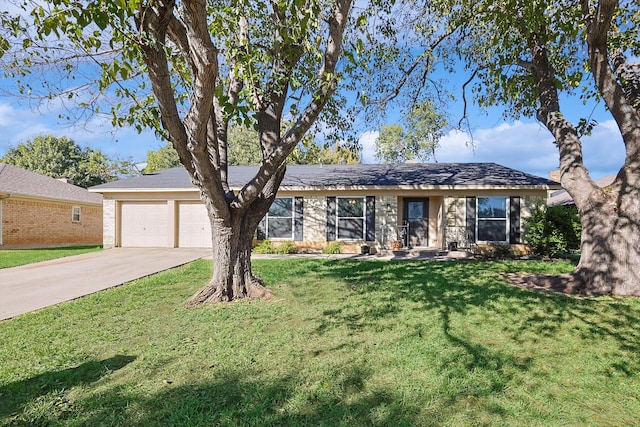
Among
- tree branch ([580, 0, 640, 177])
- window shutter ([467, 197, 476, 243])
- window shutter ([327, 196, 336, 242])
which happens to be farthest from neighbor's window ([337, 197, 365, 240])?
tree branch ([580, 0, 640, 177])

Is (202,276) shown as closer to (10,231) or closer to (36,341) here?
(36,341)

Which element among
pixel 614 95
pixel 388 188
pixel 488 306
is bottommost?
pixel 488 306

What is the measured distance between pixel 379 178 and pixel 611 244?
819 centimetres

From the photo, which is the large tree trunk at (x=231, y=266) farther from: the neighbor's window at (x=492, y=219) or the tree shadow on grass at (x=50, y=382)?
the neighbor's window at (x=492, y=219)

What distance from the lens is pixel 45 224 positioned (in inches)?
662

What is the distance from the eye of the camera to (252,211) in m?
6.32

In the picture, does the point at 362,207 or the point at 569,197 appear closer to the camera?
the point at 362,207

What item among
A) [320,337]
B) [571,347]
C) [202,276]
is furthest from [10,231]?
[571,347]

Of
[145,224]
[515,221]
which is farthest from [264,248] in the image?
[515,221]

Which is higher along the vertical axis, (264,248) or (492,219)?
(492,219)

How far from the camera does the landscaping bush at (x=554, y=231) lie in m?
10.2

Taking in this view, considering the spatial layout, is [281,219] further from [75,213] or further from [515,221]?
[75,213]

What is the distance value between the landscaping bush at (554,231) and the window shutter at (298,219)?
806 centimetres

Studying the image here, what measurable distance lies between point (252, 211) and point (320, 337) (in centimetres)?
289
